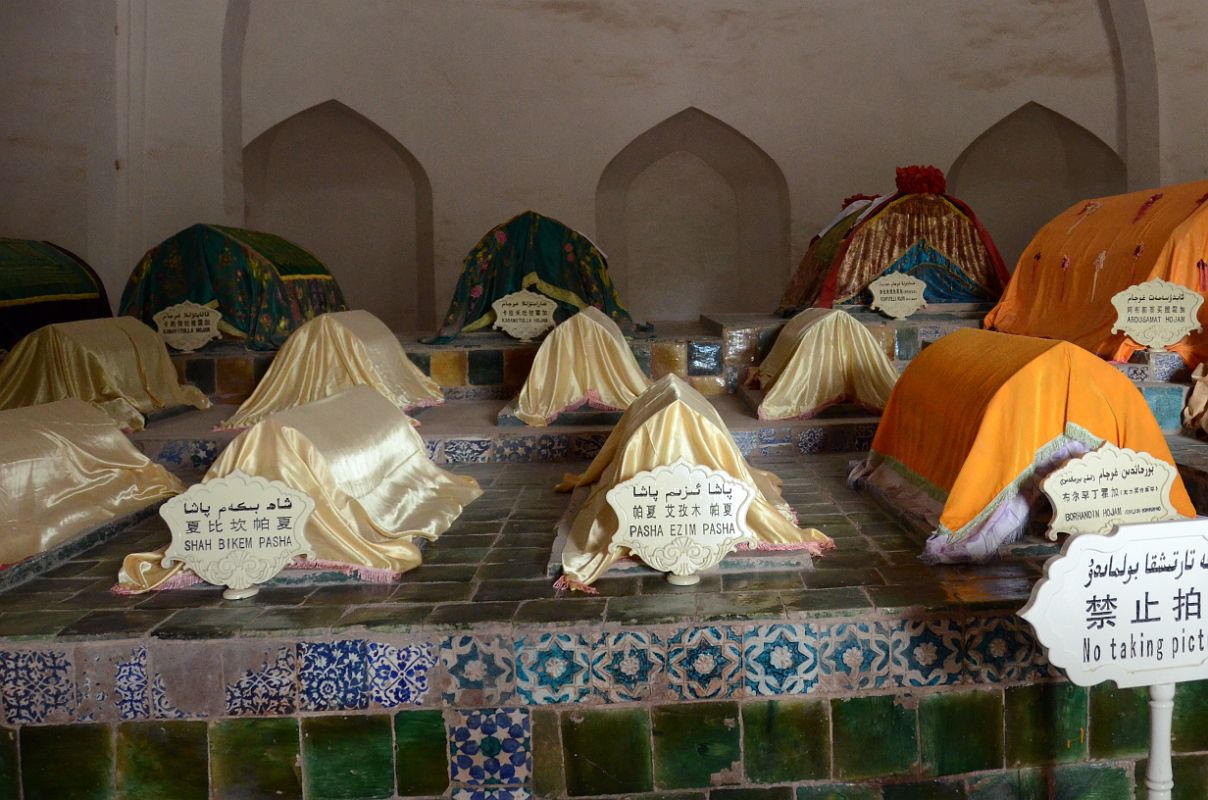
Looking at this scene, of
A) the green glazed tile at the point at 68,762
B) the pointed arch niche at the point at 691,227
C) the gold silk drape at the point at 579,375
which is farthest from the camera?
the pointed arch niche at the point at 691,227

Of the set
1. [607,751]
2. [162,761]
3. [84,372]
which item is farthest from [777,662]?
[84,372]

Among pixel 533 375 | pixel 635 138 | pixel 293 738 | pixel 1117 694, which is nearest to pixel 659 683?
pixel 293 738

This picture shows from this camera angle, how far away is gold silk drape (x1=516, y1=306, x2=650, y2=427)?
5.53 m

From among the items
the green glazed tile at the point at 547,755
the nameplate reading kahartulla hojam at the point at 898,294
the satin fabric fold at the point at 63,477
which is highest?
the nameplate reading kahartulla hojam at the point at 898,294

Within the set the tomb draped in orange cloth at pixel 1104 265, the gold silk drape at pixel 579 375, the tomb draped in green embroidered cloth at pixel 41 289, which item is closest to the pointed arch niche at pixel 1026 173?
the tomb draped in orange cloth at pixel 1104 265

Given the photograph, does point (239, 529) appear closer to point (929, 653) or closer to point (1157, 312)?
point (929, 653)

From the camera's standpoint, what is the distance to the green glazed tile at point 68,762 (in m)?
2.70

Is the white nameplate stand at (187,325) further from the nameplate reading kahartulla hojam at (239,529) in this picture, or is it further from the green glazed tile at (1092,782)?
the green glazed tile at (1092,782)

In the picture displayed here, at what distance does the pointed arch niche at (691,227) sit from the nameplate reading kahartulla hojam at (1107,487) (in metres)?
7.74

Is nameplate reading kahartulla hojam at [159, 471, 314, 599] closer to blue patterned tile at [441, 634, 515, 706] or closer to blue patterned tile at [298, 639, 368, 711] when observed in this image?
blue patterned tile at [298, 639, 368, 711]

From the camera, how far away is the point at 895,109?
1000 cm

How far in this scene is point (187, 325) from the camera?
268 inches

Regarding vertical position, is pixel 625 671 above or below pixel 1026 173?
below

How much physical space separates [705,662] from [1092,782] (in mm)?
1119
